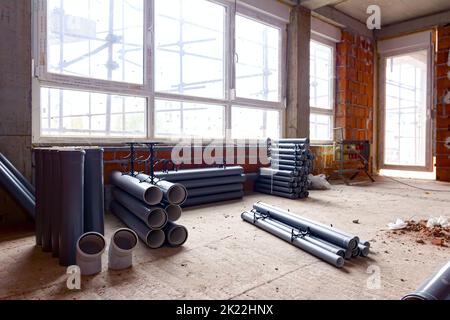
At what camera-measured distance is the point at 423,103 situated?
23.3 feet

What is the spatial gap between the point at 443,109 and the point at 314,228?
555 cm

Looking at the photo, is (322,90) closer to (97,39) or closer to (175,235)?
(97,39)

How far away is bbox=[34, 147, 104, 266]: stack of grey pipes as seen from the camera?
203 centimetres

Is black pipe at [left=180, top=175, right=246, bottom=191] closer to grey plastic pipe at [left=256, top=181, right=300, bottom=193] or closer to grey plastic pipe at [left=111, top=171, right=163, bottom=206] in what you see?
grey plastic pipe at [left=256, top=181, right=300, bottom=193]

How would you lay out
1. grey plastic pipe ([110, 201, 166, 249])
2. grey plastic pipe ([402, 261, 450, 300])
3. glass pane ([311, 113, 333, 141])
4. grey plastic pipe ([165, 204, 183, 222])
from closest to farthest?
1. grey plastic pipe ([402, 261, 450, 300])
2. grey plastic pipe ([110, 201, 166, 249])
3. grey plastic pipe ([165, 204, 183, 222])
4. glass pane ([311, 113, 333, 141])

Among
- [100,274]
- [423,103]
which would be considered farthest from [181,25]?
[423,103]

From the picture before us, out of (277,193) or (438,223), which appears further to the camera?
(277,193)

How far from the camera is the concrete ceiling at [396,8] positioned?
6137 millimetres

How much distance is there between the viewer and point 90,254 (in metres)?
1.91

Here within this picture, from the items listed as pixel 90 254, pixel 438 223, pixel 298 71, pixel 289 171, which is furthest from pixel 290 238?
pixel 298 71

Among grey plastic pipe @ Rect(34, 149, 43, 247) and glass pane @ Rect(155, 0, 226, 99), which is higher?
glass pane @ Rect(155, 0, 226, 99)

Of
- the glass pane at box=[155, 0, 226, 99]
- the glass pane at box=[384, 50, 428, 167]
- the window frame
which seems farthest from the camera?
the glass pane at box=[384, 50, 428, 167]

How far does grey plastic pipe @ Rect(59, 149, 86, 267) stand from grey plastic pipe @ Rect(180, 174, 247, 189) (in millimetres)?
1797

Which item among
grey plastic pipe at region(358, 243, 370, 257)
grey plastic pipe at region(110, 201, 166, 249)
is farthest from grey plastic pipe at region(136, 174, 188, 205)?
grey plastic pipe at region(358, 243, 370, 257)
